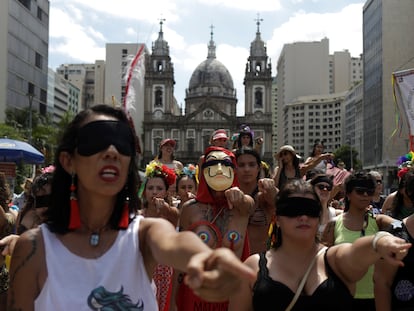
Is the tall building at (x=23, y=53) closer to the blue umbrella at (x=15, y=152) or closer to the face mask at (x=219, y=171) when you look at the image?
the blue umbrella at (x=15, y=152)

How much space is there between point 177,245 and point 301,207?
1310 mm

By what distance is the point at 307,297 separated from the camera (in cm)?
295

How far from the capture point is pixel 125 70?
231 inches

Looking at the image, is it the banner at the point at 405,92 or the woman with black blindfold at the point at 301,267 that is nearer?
the woman with black blindfold at the point at 301,267

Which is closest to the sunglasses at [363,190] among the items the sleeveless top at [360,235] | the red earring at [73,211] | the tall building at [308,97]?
the sleeveless top at [360,235]

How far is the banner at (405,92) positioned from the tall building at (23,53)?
42.2 metres

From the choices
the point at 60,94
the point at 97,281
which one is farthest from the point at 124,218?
the point at 60,94

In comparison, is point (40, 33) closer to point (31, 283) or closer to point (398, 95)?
point (398, 95)

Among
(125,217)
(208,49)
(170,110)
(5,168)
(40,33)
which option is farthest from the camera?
(208,49)

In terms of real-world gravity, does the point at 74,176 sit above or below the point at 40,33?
below

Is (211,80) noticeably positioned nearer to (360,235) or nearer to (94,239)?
(360,235)

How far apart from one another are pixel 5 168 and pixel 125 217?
11237 mm

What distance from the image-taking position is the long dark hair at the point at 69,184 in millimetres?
2443

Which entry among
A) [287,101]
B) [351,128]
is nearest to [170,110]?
[351,128]
